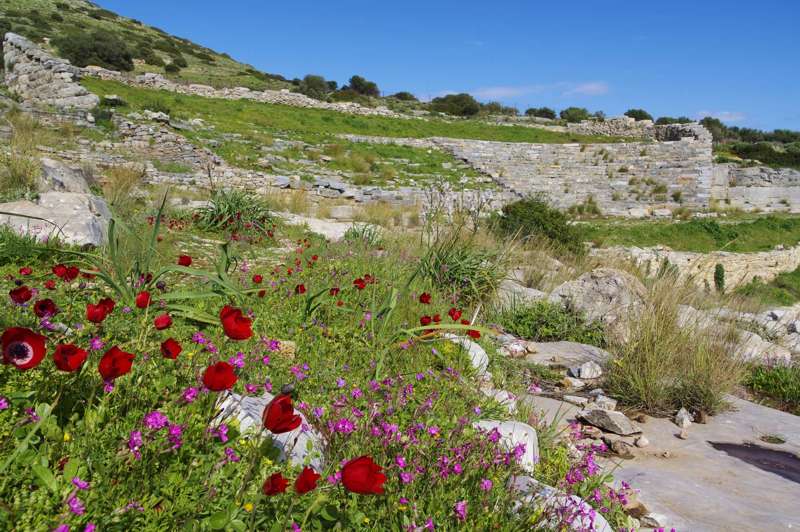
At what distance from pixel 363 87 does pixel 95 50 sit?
2656cm

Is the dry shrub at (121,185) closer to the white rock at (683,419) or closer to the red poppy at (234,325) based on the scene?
the red poppy at (234,325)

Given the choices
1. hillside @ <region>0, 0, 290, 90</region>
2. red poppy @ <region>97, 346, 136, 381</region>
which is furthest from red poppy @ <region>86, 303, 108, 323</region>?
hillside @ <region>0, 0, 290, 90</region>

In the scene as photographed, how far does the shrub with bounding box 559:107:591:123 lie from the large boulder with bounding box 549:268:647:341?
42.7 m

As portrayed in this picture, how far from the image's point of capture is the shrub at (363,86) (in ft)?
168

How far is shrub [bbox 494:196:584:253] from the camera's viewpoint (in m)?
11.3

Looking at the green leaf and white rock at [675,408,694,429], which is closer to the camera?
the green leaf

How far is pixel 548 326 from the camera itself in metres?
6.19

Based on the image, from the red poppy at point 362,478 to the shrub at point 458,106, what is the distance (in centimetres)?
4517

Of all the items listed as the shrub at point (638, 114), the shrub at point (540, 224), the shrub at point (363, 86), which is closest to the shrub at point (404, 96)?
the shrub at point (363, 86)

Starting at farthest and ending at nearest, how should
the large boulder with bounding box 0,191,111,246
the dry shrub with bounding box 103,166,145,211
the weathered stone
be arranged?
1. the dry shrub with bounding box 103,166,145,211
2. the large boulder with bounding box 0,191,111,246
3. the weathered stone

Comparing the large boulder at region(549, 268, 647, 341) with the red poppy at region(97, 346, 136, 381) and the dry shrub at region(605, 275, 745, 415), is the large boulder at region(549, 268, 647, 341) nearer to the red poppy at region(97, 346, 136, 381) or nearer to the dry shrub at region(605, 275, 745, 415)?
the dry shrub at region(605, 275, 745, 415)

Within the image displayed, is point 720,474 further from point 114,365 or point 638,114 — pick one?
point 638,114

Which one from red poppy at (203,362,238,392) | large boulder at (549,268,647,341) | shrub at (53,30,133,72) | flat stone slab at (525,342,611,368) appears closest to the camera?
red poppy at (203,362,238,392)

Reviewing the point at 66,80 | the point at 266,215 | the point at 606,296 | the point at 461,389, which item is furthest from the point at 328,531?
the point at 66,80
